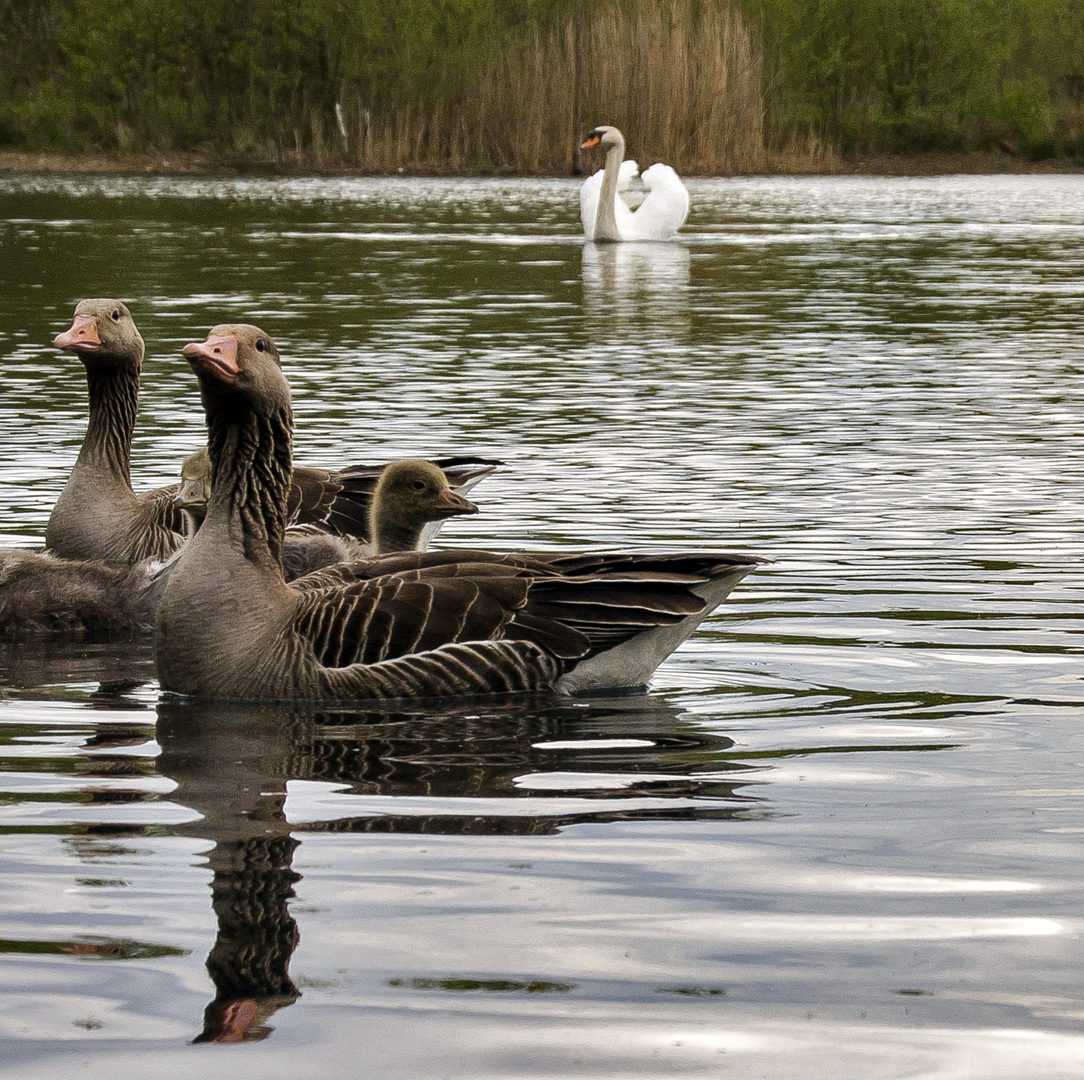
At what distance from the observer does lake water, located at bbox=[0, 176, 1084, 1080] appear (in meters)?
4.24

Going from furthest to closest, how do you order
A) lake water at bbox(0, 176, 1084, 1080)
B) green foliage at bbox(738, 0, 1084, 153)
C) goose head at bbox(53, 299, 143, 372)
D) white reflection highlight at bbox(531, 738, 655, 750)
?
green foliage at bbox(738, 0, 1084, 153) → goose head at bbox(53, 299, 143, 372) → white reflection highlight at bbox(531, 738, 655, 750) → lake water at bbox(0, 176, 1084, 1080)

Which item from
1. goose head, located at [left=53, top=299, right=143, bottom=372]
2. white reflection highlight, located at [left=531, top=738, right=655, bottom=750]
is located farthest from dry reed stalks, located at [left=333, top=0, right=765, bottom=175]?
white reflection highlight, located at [left=531, top=738, right=655, bottom=750]

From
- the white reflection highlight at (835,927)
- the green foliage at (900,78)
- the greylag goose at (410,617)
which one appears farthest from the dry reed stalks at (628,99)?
the white reflection highlight at (835,927)

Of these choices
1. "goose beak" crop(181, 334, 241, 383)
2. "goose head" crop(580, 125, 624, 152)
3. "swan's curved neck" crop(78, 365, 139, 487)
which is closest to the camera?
"goose beak" crop(181, 334, 241, 383)

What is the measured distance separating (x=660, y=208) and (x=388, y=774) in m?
31.0

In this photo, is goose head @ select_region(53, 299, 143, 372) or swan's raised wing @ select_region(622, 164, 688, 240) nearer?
goose head @ select_region(53, 299, 143, 372)

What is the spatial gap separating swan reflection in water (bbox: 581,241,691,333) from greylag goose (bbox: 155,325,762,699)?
51.0 feet

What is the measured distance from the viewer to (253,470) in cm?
785

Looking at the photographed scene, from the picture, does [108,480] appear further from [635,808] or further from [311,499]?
[635,808]

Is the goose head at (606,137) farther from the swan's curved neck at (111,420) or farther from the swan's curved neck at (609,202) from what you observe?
the swan's curved neck at (111,420)

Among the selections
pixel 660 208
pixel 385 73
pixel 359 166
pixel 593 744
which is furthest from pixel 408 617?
pixel 385 73

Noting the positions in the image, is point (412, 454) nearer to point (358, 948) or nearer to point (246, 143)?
point (358, 948)

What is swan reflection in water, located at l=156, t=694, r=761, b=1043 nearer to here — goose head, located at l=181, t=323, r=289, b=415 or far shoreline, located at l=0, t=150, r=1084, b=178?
goose head, located at l=181, t=323, r=289, b=415

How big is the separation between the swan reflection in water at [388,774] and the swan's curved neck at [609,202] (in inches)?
1129
